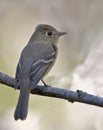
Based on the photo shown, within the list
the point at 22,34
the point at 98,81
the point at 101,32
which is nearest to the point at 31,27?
the point at 22,34

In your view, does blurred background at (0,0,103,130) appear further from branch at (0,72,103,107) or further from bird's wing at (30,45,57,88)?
branch at (0,72,103,107)

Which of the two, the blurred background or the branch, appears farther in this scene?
the blurred background

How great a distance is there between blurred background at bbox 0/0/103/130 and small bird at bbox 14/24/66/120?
42.9 inches

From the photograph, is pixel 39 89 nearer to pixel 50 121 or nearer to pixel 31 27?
pixel 50 121

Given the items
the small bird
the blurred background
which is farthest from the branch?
the blurred background

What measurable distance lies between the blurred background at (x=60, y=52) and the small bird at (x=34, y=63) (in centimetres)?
109

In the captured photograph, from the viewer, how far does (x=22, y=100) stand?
560 cm

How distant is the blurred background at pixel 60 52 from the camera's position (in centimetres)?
730

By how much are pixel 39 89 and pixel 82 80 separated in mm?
2014

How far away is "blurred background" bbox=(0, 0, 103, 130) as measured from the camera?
7297mm

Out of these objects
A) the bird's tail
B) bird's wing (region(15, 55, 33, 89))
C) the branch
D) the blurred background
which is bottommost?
the branch

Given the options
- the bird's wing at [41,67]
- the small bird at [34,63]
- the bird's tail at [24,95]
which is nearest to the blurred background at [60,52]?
the small bird at [34,63]

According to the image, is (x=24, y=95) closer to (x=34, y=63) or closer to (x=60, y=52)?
(x=34, y=63)

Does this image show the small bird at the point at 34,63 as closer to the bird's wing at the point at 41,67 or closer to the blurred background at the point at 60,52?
the bird's wing at the point at 41,67
